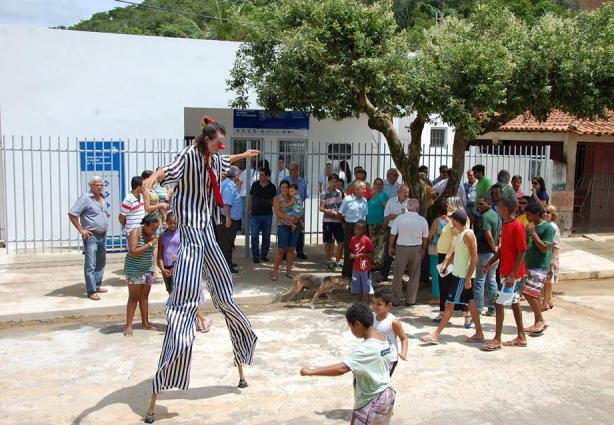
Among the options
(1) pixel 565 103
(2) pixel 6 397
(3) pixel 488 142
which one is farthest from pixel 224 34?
(2) pixel 6 397

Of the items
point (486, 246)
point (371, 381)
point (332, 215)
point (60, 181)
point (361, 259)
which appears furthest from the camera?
point (60, 181)

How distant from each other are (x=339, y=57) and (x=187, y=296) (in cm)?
526

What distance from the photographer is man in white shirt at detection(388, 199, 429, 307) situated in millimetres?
9227

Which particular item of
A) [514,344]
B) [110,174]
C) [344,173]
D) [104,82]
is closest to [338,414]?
[514,344]

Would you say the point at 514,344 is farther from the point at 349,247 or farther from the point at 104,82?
the point at 104,82

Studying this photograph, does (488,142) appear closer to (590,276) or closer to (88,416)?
(590,276)

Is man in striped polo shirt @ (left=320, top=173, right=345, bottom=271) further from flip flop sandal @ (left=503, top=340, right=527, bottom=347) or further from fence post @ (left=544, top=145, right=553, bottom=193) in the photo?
fence post @ (left=544, top=145, right=553, bottom=193)

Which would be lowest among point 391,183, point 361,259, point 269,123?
point 361,259

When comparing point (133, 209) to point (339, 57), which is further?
point (339, 57)

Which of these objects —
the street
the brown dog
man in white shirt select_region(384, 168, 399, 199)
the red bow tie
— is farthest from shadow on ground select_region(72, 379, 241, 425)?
man in white shirt select_region(384, 168, 399, 199)

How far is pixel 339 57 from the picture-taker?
9.63m

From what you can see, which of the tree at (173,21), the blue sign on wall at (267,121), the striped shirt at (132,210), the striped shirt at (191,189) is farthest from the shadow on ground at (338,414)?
the tree at (173,21)

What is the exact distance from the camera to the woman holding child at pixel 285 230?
10.6 metres

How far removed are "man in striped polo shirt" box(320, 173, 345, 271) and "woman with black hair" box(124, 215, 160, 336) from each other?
439cm
